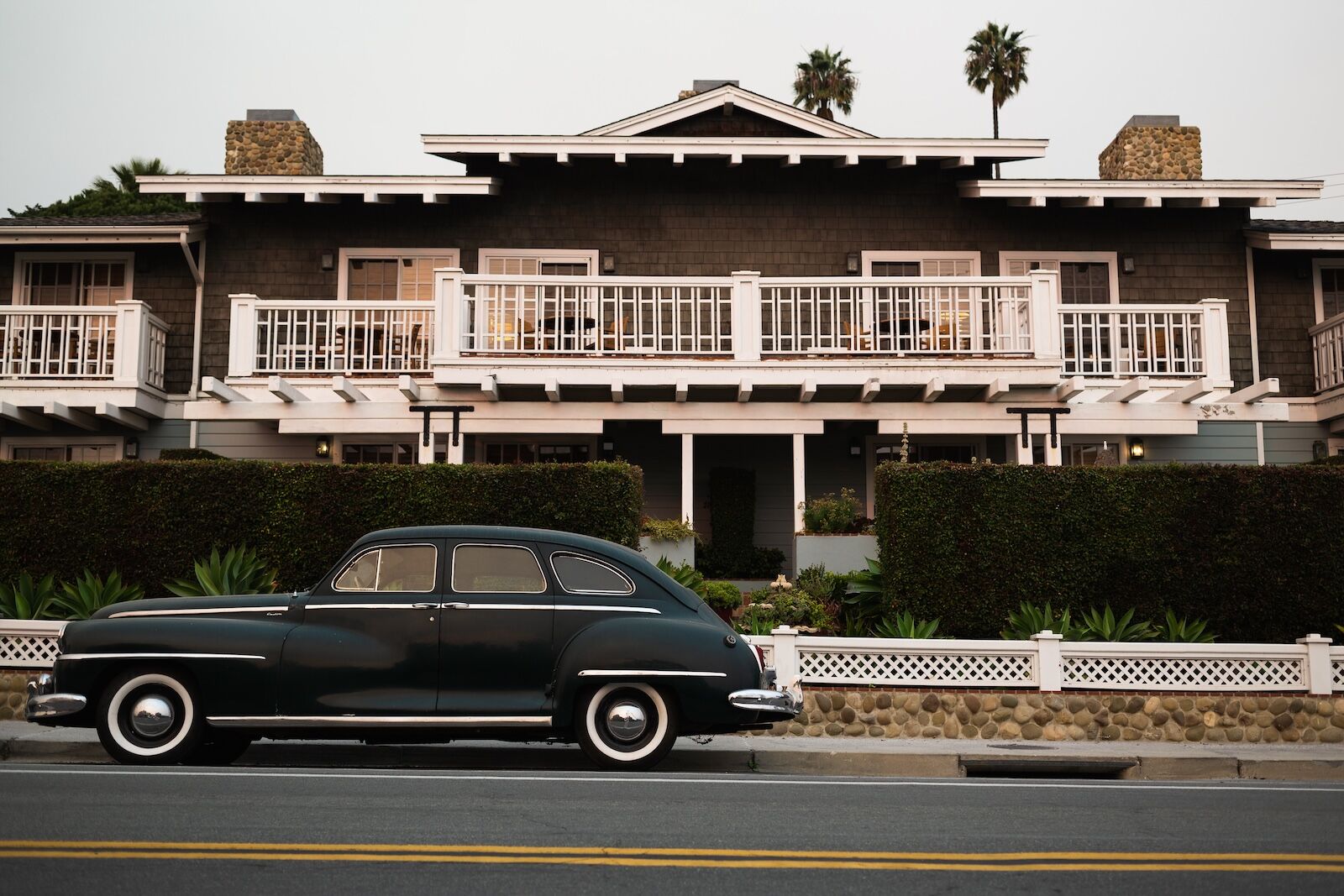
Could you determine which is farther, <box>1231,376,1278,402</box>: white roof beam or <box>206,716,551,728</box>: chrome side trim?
<box>1231,376,1278,402</box>: white roof beam

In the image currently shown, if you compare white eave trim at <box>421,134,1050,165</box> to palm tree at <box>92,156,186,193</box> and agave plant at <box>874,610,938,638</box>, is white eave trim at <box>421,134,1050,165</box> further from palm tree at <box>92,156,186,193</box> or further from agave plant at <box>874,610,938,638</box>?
palm tree at <box>92,156,186,193</box>

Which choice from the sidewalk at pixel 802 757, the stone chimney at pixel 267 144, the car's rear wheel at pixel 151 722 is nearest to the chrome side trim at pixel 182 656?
the car's rear wheel at pixel 151 722

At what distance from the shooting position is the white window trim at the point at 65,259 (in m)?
20.3

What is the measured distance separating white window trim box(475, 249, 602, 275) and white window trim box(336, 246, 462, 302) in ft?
1.10

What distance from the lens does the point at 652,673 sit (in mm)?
8586

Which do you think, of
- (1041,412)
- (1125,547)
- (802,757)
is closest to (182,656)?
(802,757)

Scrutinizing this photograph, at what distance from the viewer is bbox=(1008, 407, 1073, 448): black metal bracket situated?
1642 cm

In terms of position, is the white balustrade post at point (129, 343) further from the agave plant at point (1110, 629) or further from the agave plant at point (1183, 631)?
the agave plant at point (1183, 631)

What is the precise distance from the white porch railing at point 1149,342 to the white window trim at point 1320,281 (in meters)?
3.38

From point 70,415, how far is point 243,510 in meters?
6.93

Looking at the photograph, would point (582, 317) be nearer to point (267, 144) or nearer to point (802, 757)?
point (267, 144)

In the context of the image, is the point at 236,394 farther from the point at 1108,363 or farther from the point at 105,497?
the point at 1108,363

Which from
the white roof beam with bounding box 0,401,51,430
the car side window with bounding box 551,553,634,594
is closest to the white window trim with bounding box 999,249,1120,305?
the car side window with bounding box 551,553,634,594

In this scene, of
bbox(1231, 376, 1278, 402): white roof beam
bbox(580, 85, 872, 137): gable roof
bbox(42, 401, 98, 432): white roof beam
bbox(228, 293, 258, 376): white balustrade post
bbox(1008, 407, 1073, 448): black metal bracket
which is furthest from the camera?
bbox(580, 85, 872, 137): gable roof
